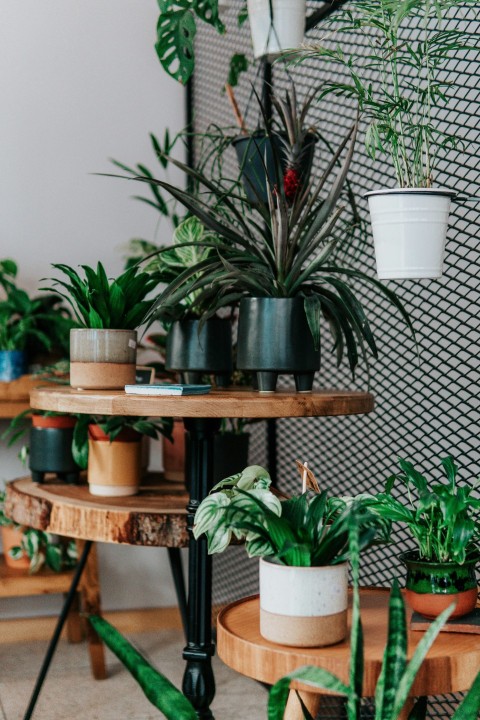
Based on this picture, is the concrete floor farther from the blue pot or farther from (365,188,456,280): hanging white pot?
(365,188,456,280): hanging white pot

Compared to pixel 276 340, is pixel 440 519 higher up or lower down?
lower down

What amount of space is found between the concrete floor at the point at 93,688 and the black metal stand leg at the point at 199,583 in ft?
2.50

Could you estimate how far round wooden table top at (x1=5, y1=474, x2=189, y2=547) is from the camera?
73.9 inches

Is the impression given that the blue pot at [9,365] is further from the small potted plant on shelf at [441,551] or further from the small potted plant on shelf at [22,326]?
the small potted plant on shelf at [441,551]

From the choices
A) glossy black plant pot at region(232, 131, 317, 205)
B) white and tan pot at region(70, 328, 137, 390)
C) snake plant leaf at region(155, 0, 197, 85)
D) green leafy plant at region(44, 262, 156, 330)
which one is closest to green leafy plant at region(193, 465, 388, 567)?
white and tan pot at region(70, 328, 137, 390)

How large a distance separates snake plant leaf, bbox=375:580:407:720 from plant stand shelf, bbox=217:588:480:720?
9 cm

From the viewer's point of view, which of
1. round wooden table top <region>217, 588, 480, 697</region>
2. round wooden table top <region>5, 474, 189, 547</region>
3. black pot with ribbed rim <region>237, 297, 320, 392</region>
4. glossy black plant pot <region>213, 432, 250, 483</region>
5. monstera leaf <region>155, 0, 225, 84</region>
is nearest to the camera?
round wooden table top <region>217, 588, 480, 697</region>

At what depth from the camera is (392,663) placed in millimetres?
1059

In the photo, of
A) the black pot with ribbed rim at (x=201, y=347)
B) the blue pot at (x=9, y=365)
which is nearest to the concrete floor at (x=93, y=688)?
the blue pot at (x=9, y=365)

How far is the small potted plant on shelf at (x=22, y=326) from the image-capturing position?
9.38 feet

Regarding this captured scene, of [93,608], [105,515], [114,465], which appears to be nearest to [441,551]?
[105,515]

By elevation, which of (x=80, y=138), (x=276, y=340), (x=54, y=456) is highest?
(x=80, y=138)

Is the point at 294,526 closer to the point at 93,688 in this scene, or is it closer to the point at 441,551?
the point at 441,551

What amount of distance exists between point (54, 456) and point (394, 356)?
0.96 metres
